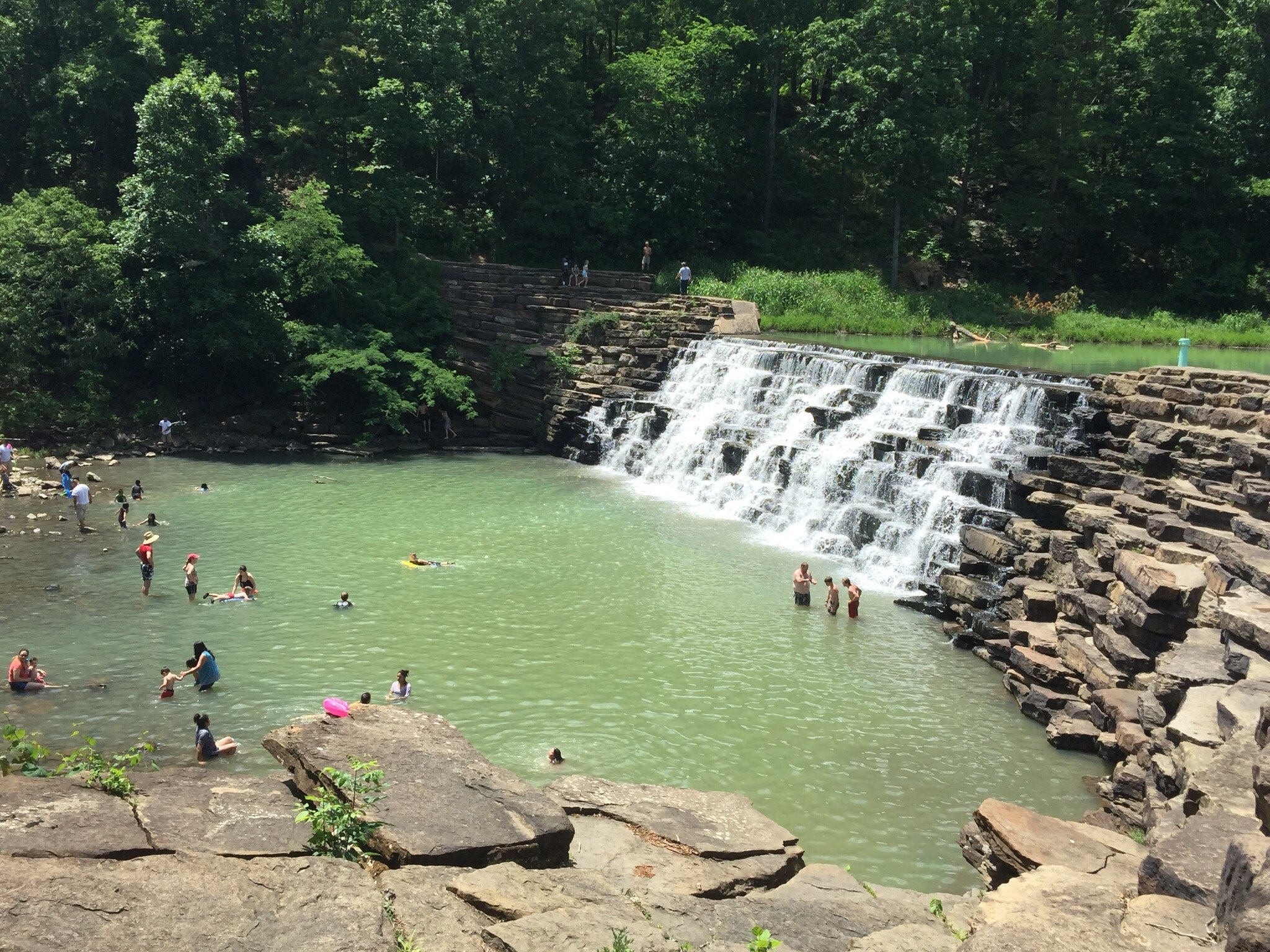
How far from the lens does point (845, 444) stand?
80.3ft

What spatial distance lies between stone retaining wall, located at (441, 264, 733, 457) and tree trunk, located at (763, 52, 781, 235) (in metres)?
11.9

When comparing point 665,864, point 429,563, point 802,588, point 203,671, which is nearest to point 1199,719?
point 665,864

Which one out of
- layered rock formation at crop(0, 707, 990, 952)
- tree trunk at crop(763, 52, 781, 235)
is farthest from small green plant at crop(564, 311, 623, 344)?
layered rock formation at crop(0, 707, 990, 952)

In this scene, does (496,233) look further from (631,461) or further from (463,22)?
(631,461)

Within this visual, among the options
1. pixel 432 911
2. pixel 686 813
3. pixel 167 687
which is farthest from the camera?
pixel 167 687

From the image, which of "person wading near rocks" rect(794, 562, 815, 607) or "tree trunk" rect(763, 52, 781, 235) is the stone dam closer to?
"person wading near rocks" rect(794, 562, 815, 607)

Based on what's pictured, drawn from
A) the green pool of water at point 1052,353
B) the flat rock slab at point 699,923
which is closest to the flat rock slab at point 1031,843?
the flat rock slab at point 699,923

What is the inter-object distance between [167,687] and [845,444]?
15432 mm

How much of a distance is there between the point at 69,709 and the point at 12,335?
1906cm

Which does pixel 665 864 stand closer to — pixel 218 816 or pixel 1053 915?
pixel 1053 915

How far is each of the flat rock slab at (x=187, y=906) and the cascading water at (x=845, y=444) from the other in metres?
14.9

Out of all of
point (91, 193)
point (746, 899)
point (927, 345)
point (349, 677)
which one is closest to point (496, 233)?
point (91, 193)

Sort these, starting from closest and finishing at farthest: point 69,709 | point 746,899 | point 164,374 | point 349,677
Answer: point 746,899, point 69,709, point 349,677, point 164,374

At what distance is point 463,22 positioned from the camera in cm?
4050
